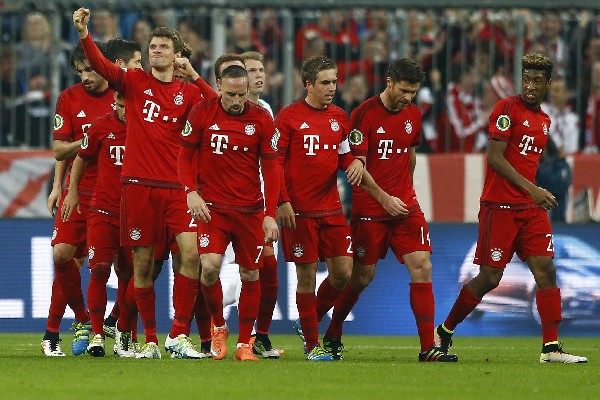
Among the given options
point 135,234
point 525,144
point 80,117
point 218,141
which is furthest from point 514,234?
point 80,117

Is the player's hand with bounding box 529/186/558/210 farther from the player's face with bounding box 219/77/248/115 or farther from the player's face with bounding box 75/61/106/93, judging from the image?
the player's face with bounding box 75/61/106/93

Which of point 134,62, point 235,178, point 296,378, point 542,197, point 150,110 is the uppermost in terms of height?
point 134,62

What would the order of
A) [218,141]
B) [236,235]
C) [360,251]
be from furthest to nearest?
[360,251] < [236,235] < [218,141]

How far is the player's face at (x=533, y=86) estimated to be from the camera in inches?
440

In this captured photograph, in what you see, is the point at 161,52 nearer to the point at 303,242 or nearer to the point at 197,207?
the point at 197,207

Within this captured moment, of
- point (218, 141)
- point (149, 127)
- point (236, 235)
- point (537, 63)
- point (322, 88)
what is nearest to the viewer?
point (218, 141)

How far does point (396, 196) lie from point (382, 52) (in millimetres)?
4386

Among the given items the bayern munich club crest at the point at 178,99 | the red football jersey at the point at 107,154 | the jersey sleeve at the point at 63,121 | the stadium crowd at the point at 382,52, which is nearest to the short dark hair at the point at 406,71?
the bayern munich club crest at the point at 178,99

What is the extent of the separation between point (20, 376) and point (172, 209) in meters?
2.03

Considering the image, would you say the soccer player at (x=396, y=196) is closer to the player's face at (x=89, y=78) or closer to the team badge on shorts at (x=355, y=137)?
the team badge on shorts at (x=355, y=137)

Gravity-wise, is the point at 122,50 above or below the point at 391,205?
above

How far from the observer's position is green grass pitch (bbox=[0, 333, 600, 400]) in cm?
842

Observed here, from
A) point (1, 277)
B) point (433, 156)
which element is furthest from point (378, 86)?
point (1, 277)

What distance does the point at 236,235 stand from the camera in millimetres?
10758
